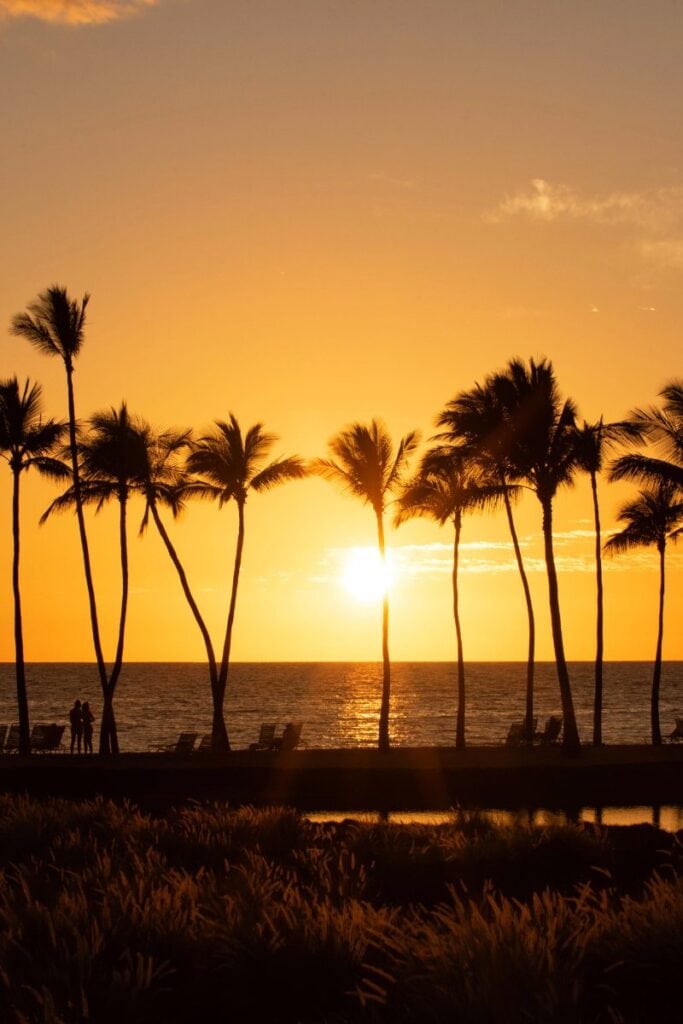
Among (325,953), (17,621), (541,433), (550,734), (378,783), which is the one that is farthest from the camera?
(550,734)

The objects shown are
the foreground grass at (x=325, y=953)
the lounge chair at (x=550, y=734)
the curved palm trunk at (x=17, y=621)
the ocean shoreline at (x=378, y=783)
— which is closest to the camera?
the foreground grass at (x=325, y=953)

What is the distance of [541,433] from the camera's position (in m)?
34.7

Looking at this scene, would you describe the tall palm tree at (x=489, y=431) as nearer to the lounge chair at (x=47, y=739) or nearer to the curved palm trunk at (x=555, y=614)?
the curved palm trunk at (x=555, y=614)

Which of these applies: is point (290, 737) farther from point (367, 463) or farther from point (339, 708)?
point (339, 708)

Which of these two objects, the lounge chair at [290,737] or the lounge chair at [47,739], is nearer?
the lounge chair at [290,737]

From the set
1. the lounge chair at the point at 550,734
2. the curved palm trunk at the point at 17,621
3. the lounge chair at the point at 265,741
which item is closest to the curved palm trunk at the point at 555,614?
the lounge chair at the point at 550,734

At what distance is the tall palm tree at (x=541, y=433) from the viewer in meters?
34.7

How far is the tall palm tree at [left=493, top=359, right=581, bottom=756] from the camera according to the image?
3466cm

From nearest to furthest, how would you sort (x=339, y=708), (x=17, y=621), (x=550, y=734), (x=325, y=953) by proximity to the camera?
→ (x=325, y=953)
(x=17, y=621)
(x=550, y=734)
(x=339, y=708)

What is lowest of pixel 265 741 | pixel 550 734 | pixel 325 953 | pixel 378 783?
pixel 265 741

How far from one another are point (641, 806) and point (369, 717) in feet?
290

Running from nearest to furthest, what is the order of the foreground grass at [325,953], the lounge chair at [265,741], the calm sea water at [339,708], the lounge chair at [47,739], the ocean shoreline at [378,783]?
the foreground grass at [325,953] → the ocean shoreline at [378,783] → the lounge chair at [265,741] → the lounge chair at [47,739] → the calm sea water at [339,708]

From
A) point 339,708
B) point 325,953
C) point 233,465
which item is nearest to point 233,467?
point 233,465

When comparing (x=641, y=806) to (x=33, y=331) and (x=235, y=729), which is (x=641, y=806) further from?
(x=235, y=729)
